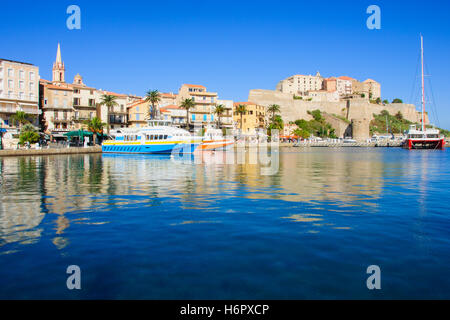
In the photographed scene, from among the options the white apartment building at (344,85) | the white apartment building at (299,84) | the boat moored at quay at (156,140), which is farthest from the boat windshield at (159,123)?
the white apartment building at (344,85)

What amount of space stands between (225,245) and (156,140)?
42.6 m

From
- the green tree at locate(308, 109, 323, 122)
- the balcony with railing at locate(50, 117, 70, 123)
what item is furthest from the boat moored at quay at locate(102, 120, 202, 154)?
the green tree at locate(308, 109, 323, 122)

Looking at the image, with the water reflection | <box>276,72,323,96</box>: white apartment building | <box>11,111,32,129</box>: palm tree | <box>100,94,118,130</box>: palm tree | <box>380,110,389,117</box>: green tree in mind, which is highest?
<box>276,72,323,96</box>: white apartment building

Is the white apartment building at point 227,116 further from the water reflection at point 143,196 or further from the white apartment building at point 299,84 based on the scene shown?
the water reflection at point 143,196

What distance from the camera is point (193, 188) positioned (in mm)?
15578

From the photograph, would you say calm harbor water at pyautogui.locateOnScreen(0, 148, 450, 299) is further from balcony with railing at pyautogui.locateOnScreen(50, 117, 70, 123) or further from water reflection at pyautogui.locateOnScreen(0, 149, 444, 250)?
balcony with railing at pyautogui.locateOnScreen(50, 117, 70, 123)

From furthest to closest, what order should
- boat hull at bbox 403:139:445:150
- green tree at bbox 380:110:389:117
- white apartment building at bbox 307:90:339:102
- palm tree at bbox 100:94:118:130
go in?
white apartment building at bbox 307:90:339:102 → green tree at bbox 380:110:389:117 → boat hull at bbox 403:139:445:150 → palm tree at bbox 100:94:118:130

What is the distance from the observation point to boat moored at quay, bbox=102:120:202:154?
47.3 metres

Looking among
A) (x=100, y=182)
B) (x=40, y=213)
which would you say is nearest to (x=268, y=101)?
(x=100, y=182)

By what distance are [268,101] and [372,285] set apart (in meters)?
111

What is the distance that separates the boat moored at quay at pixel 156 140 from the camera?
47.3m

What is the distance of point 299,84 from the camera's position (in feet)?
495

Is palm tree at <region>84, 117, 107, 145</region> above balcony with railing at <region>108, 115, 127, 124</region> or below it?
below

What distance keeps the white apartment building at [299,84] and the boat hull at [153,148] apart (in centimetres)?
10298
